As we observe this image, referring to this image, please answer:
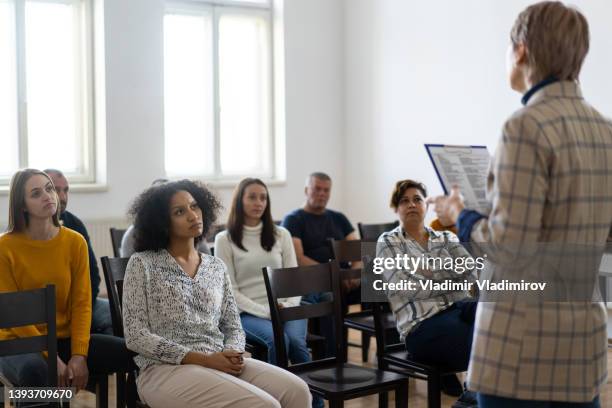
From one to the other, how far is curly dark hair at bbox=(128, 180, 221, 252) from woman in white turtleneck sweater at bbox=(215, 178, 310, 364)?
2.62 ft

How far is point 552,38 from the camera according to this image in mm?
1499

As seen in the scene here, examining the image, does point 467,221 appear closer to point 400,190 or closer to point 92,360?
point 92,360

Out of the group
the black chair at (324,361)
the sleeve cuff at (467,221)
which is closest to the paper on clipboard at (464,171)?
the sleeve cuff at (467,221)

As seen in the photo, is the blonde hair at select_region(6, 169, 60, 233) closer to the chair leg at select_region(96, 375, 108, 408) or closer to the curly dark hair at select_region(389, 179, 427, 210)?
the chair leg at select_region(96, 375, 108, 408)

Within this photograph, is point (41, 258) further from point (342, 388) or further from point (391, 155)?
point (391, 155)

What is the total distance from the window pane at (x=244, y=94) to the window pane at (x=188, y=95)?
144 mm

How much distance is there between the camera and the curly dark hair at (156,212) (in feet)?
9.04

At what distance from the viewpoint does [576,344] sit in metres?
1.53

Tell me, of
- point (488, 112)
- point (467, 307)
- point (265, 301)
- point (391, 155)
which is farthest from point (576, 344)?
point (391, 155)

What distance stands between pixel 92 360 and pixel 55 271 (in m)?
0.36

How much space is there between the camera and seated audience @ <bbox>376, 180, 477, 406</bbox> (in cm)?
307

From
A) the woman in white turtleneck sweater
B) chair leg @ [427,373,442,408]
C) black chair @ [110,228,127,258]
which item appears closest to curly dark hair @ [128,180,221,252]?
the woman in white turtleneck sweater

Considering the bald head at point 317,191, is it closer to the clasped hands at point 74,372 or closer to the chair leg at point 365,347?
the chair leg at point 365,347

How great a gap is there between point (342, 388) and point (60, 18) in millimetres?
4645
